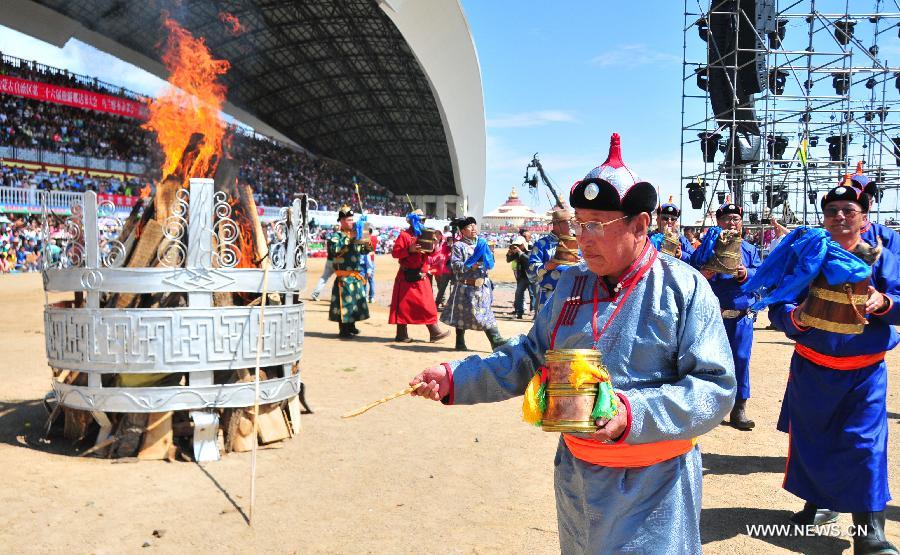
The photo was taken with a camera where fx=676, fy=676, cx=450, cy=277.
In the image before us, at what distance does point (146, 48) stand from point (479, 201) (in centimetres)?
2389

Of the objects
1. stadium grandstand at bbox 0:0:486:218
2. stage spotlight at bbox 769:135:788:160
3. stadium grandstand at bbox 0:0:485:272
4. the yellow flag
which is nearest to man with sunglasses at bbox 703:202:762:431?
the yellow flag

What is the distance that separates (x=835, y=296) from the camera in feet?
11.5

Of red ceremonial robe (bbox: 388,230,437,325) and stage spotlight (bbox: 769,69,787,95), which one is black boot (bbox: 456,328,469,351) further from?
stage spotlight (bbox: 769,69,787,95)

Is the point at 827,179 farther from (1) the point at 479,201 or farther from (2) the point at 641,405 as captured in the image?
(1) the point at 479,201

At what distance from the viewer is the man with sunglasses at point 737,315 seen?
5.86 meters

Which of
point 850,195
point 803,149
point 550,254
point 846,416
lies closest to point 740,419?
point 846,416

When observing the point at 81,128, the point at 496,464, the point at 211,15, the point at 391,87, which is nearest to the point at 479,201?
the point at 391,87

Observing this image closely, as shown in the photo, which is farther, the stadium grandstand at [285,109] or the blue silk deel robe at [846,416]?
the stadium grandstand at [285,109]

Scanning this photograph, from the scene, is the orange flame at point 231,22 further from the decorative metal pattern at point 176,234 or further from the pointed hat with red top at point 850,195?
the pointed hat with red top at point 850,195

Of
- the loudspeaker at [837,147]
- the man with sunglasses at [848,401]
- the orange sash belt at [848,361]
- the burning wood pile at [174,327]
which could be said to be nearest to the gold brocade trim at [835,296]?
the man with sunglasses at [848,401]

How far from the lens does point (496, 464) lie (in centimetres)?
498

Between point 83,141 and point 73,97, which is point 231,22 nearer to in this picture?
point 73,97

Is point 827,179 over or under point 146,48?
under

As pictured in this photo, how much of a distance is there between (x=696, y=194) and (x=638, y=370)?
16590mm
